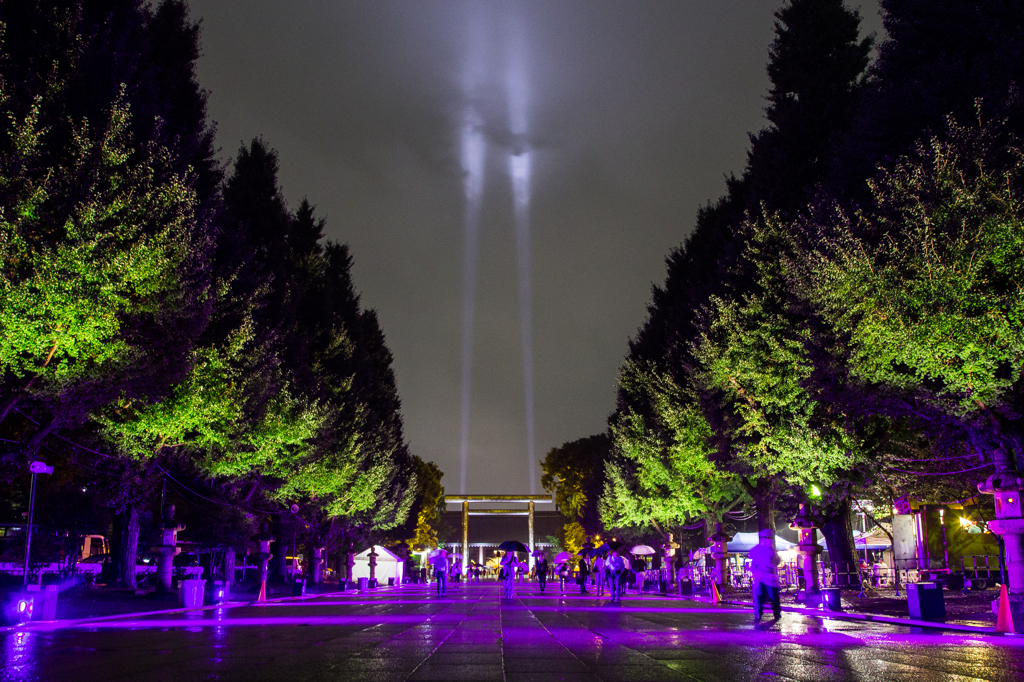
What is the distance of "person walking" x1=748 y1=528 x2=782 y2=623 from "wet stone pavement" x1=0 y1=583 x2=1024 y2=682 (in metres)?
0.46

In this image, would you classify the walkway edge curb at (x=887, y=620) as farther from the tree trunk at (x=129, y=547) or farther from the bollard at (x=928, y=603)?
the tree trunk at (x=129, y=547)

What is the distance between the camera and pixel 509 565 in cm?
3212

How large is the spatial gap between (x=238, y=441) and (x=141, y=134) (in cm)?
1041

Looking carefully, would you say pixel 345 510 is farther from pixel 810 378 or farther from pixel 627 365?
pixel 810 378

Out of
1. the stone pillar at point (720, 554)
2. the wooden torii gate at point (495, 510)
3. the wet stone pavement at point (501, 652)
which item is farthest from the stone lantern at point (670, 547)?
the wooden torii gate at point (495, 510)

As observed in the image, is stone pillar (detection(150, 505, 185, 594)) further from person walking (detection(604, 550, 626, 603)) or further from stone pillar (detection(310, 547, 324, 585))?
stone pillar (detection(310, 547, 324, 585))

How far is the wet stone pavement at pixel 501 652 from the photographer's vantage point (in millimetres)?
7602

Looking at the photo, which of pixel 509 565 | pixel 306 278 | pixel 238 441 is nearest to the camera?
pixel 238 441

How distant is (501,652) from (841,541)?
809 inches

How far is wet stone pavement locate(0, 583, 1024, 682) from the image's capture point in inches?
299

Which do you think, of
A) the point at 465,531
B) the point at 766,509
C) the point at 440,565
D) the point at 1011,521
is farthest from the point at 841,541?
the point at 465,531

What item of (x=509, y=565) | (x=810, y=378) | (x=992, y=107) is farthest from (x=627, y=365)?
(x=992, y=107)

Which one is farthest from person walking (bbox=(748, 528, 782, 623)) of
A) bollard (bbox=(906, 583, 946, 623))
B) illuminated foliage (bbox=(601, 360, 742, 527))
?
illuminated foliage (bbox=(601, 360, 742, 527))

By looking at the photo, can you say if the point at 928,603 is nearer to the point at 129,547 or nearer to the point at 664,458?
the point at 664,458
